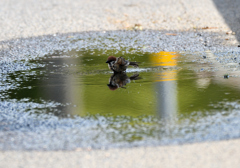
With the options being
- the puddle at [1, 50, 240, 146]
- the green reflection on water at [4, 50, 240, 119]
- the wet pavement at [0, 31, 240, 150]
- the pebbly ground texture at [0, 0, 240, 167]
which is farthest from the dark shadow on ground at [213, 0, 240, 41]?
the green reflection on water at [4, 50, 240, 119]

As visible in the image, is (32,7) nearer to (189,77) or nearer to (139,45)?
(139,45)

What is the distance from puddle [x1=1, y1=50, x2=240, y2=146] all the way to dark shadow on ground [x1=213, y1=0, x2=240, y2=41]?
329cm

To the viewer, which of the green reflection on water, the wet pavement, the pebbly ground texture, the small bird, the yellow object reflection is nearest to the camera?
the pebbly ground texture

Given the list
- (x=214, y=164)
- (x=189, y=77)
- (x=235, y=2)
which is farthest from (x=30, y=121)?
(x=235, y=2)

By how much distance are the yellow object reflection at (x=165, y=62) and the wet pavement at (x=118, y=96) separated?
15 millimetres

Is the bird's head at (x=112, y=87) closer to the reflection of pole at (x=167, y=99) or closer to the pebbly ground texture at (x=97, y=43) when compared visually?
the reflection of pole at (x=167, y=99)

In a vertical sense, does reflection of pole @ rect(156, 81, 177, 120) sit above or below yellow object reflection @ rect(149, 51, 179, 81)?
below

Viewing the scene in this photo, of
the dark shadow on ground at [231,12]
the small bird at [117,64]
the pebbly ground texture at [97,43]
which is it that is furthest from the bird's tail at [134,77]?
the dark shadow on ground at [231,12]

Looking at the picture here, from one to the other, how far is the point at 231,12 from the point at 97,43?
4.44m

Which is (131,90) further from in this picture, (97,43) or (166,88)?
(97,43)

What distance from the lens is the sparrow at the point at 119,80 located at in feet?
19.3

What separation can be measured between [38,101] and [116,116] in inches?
45.0

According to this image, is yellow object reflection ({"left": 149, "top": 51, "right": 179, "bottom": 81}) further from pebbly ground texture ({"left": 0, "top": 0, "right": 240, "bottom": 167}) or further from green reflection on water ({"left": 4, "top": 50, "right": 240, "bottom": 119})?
pebbly ground texture ({"left": 0, "top": 0, "right": 240, "bottom": 167})

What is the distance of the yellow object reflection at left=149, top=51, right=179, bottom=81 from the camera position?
623 centimetres
